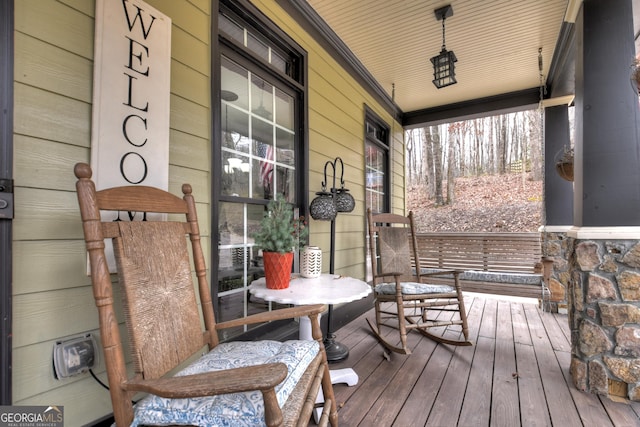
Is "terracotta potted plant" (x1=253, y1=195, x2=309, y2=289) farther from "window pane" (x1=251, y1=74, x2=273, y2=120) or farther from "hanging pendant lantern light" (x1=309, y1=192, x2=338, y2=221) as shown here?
"window pane" (x1=251, y1=74, x2=273, y2=120)

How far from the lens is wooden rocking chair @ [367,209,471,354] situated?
7.72 feet

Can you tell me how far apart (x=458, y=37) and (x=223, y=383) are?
3408mm

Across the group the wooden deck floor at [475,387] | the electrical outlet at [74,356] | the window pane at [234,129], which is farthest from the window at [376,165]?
the electrical outlet at [74,356]

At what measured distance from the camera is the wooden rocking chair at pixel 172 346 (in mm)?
807

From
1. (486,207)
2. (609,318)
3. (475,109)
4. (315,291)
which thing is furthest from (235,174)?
(486,207)

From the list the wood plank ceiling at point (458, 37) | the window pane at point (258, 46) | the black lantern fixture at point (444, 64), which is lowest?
the window pane at point (258, 46)

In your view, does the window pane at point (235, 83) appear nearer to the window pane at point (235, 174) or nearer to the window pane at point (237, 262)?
the window pane at point (235, 174)

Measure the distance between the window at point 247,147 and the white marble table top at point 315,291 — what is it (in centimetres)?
25

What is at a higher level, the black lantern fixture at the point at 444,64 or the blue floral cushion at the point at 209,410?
the black lantern fixture at the point at 444,64

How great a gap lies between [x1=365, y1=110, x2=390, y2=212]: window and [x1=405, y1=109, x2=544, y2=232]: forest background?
3694mm

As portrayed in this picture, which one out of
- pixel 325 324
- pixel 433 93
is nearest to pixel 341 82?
pixel 433 93

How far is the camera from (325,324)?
2.72 m

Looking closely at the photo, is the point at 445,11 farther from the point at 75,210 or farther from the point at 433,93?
the point at 75,210

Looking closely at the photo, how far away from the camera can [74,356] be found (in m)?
1.15
